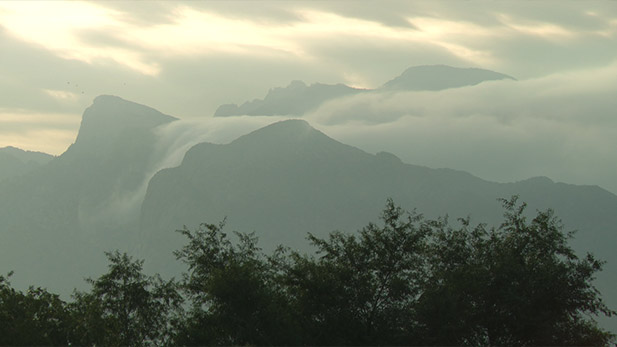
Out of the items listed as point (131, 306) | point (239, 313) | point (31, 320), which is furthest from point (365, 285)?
point (31, 320)

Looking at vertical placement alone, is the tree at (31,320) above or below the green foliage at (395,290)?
below

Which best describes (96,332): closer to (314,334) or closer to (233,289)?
(233,289)

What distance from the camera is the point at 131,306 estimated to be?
58625mm

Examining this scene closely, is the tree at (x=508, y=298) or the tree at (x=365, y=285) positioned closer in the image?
the tree at (x=365, y=285)

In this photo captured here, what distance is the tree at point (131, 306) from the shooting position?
5706 centimetres

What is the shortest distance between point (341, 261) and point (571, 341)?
64.4 feet

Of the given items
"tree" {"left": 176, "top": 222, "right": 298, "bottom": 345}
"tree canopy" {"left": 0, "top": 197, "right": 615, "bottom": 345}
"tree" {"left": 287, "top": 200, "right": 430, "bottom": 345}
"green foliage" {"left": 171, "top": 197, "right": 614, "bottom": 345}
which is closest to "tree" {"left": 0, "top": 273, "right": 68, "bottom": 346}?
"tree canopy" {"left": 0, "top": 197, "right": 615, "bottom": 345}

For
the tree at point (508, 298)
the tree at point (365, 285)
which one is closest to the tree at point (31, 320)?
the tree at point (365, 285)

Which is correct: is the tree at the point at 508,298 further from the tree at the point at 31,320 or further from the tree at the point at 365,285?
the tree at the point at 31,320

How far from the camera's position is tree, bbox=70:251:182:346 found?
57.1 meters

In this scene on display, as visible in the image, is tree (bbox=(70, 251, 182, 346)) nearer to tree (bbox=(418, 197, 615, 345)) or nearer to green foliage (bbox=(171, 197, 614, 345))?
green foliage (bbox=(171, 197, 614, 345))

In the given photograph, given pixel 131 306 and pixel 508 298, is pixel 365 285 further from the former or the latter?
pixel 131 306

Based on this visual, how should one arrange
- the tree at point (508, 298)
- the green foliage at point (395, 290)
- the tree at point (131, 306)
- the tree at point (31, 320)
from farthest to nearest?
the tree at point (508, 298), the tree at point (131, 306), the green foliage at point (395, 290), the tree at point (31, 320)

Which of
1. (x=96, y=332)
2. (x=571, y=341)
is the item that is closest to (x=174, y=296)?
(x=96, y=332)
